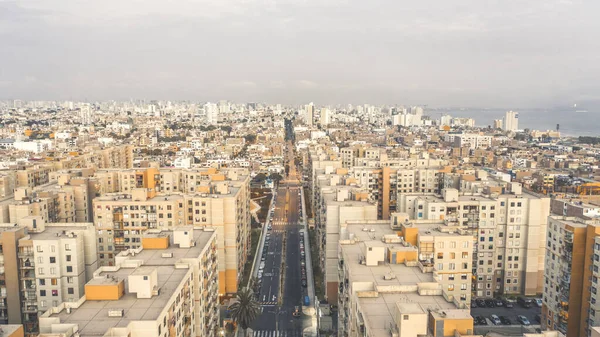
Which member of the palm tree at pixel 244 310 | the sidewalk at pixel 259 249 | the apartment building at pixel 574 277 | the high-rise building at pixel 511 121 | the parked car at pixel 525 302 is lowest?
the parked car at pixel 525 302

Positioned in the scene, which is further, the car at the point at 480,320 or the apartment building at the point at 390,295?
the car at the point at 480,320

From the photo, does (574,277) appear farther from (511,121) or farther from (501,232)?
(511,121)

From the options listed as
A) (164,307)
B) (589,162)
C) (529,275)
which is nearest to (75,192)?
(164,307)

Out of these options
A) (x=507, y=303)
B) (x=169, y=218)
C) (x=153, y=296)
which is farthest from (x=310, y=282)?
(x=153, y=296)

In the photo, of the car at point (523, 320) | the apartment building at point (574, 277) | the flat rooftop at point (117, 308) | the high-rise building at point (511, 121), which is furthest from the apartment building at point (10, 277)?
the high-rise building at point (511, 121)

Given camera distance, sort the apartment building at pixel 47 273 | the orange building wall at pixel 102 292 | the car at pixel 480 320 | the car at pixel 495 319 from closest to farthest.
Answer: the orange building wall at pixel 102 292 < the apartment building at pixel 47 273 < the car at pixel 480 320 < the car at pixel 495 319

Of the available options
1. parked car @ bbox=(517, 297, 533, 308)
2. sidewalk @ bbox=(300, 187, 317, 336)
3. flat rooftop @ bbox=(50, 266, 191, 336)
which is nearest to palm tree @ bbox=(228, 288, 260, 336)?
sidewalk @ bbox=(300, 187, 317, 336)

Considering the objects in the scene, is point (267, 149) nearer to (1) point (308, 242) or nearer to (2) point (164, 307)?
(1) point (308, 242)

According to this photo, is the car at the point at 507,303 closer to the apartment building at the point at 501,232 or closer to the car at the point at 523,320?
the apartment building at the point at 501,232
